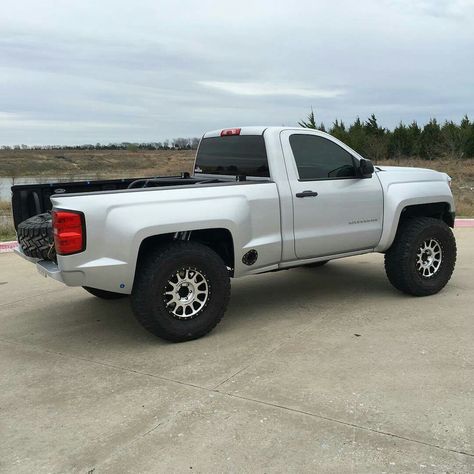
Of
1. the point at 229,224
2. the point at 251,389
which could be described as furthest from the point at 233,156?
the point at 251,389

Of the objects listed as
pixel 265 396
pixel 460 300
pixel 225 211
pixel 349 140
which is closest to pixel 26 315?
pixel 225 211

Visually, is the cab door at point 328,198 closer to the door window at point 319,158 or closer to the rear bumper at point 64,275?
the door window at point 319,158

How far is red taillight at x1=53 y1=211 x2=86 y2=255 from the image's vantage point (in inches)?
160

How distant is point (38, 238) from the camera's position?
463cm

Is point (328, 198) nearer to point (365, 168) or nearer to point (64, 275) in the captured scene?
point (365, 168)

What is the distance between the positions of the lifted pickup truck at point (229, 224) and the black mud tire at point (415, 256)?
1 cm

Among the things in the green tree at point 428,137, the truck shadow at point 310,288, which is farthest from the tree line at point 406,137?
the truck shadow at point 310,288

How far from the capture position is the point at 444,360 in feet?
13.4

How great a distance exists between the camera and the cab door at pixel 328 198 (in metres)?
5.17

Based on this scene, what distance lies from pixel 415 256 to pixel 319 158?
1.50 metres

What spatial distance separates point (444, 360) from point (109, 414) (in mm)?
2452

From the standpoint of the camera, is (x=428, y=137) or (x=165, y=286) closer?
(x=165, y=286)

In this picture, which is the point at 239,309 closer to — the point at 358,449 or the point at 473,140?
the point at 358,449

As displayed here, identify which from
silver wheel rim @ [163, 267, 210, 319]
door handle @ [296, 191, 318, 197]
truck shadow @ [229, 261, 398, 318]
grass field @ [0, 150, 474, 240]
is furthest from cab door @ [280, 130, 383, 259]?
grass field @ [0, 150, 474, 240]
